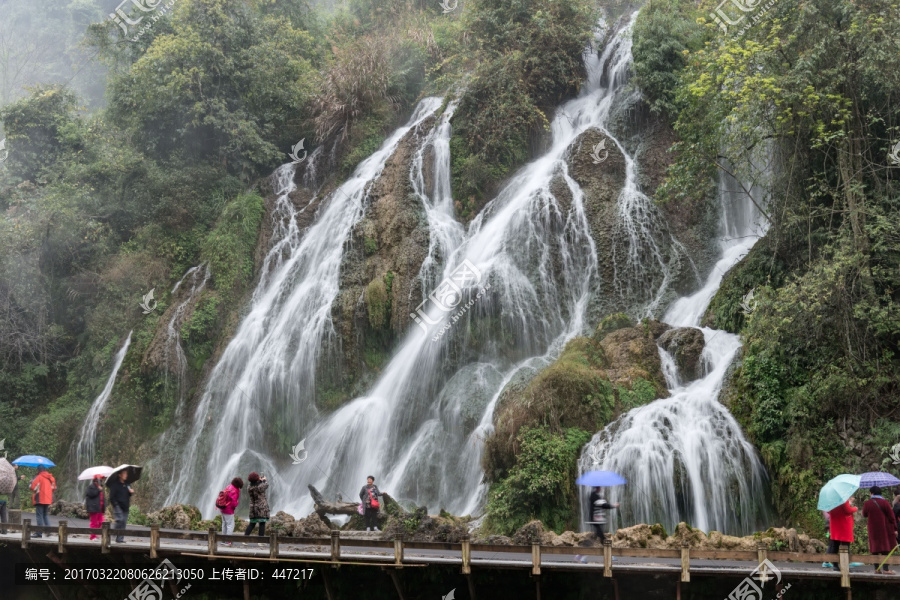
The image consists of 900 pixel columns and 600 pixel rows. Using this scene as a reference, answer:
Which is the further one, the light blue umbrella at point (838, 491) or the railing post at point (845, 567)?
the light blue umbrella at point (838, 491)

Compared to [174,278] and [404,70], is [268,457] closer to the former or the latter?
[174,278]

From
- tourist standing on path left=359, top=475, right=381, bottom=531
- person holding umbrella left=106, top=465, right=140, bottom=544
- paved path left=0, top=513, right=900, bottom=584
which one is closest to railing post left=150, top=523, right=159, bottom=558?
paved path left=0, top=513, right=900, bottom=584

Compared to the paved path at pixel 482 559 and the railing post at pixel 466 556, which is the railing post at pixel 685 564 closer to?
the paved path at pixel 482 559

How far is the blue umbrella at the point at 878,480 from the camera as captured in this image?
11.4 metres

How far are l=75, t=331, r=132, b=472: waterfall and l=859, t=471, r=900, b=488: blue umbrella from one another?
21.1 m

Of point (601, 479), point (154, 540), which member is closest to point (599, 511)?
point (601, 479)

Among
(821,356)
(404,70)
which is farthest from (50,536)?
(404,70)

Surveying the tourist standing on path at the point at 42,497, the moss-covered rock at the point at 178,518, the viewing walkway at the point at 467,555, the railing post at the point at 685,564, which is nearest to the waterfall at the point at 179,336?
the moss-covered rock at the point at 178,518

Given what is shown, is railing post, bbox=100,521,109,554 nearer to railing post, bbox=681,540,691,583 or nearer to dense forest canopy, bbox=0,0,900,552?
dense forest canopy, bbox=0,0,900,552

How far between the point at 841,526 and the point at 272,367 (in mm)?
15824

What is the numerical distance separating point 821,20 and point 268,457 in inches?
642

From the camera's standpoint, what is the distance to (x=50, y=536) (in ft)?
50.7

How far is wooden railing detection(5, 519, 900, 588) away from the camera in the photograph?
1070cm

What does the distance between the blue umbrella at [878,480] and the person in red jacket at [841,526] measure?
1.25ft
